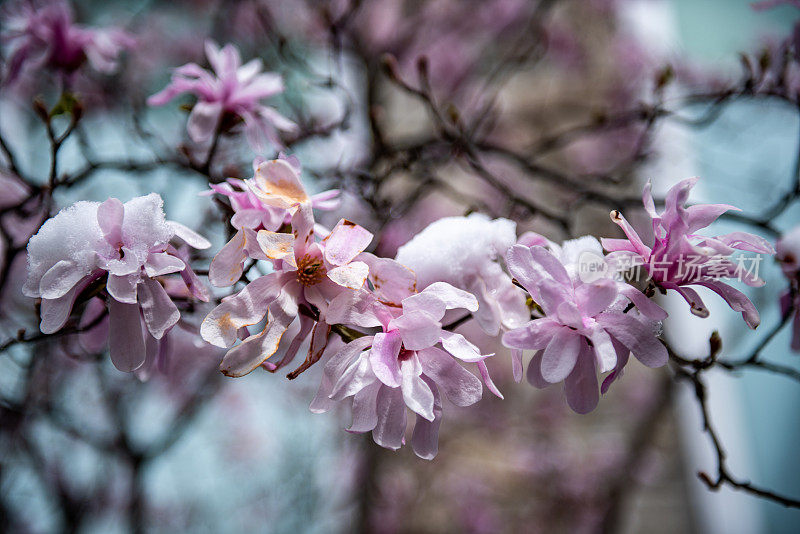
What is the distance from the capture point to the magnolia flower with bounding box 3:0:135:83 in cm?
73

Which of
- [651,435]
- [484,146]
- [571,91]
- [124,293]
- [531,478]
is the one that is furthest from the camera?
[571,91]

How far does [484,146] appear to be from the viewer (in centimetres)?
80

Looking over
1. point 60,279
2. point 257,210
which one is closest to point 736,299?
point 257,210

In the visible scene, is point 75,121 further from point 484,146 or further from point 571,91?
point 571,91

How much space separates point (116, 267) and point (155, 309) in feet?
0.13

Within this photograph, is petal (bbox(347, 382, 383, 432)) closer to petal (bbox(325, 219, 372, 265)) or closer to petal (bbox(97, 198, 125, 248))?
petal (bbox(325, 219, 372, 265))

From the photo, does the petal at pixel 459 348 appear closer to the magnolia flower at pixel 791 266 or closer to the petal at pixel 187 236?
the petal at pixel 187 236

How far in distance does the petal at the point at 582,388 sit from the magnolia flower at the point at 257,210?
237 mm

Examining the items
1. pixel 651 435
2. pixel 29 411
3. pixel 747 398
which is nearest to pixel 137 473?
pixel 29 411

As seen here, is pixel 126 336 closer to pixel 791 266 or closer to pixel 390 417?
pixel 390 417

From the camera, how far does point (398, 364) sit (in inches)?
14.7

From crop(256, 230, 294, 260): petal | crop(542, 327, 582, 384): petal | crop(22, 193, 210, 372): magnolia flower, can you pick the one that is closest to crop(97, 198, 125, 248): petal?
crop(22, 193, 210, 372): magnolia flower

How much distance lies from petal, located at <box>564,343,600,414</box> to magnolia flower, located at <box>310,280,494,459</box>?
7 centimetres

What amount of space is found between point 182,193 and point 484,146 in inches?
29.5
